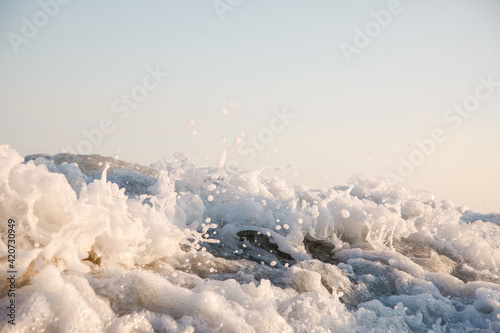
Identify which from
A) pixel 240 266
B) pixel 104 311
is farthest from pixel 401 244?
pixel 104 311

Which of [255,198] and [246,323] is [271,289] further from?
[255,198]

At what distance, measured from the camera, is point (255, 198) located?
24.8 ft

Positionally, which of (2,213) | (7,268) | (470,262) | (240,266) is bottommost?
(470,262)

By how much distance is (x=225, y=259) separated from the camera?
498 cm

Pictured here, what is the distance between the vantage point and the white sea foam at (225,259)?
118 inches

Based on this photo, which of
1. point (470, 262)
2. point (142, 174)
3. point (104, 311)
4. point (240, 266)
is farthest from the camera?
point (142, 174)

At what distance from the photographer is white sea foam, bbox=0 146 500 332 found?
2990mm

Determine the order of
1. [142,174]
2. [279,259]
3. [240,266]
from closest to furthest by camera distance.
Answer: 1. [240,266]
2. [279,259]
3. [142,174]

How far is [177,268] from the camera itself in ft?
13.9

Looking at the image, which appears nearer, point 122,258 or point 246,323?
point 246,323

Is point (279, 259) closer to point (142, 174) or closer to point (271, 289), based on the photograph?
Answer: point (271, 289)

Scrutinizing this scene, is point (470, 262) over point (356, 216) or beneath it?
beneath

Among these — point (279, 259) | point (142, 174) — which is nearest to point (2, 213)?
point (279, 259)

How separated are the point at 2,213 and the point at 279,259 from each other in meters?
3.31
